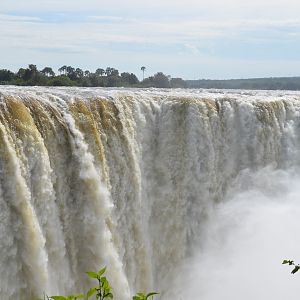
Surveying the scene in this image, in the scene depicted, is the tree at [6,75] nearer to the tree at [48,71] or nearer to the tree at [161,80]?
the tree at [48,71]

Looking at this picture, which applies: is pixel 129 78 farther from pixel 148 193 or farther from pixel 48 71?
pixel 148 193

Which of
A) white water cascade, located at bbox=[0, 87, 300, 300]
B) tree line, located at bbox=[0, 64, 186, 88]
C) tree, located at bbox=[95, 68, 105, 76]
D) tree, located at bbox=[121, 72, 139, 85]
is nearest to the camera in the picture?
white water cascade, located at bbox=[0, 87, 300, 300]

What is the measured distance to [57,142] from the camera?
985cm

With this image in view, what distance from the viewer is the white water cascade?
907cm

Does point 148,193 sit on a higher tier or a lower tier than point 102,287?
lower

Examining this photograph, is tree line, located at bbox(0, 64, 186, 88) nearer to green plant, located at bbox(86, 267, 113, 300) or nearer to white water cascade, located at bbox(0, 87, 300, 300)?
white water cascade, located at bbox(0, 87, 300, 300)

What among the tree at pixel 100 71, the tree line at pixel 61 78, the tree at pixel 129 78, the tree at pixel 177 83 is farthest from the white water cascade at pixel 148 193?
the tree at pixel 100 71

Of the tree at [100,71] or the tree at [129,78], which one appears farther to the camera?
the tree at [100,71]

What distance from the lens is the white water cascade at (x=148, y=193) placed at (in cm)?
907

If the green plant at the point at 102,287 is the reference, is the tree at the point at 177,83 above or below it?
below

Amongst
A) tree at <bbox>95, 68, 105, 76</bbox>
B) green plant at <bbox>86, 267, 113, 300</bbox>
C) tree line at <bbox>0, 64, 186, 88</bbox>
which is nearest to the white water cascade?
green plant at <bbox>86, 267, 113, 300</bbox>

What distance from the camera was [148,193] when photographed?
1261 centimetres

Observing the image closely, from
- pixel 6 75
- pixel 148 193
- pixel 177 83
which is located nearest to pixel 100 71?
pixel 177 83

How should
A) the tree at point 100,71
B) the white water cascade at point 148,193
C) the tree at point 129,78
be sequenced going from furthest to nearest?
the tree at point 100,71 → the tree at point 129,78 → the white water cascade at point 148,193
